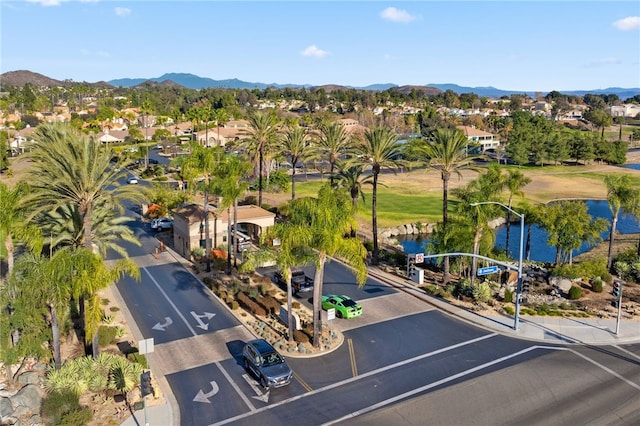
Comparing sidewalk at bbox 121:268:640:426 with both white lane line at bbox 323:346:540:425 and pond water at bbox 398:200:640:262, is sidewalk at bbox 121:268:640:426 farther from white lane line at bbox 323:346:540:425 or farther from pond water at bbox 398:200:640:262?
pond water at bbox 398:200:640:262

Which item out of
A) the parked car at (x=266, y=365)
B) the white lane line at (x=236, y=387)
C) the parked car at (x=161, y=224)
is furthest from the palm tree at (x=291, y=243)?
the parked car at (x=161, y=224)

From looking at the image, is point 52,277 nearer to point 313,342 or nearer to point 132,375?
point 132,375

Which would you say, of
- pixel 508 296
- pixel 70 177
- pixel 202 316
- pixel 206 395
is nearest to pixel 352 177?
pixel 508 296

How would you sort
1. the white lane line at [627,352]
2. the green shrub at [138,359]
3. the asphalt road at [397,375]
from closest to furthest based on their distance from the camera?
1. the asphalt road at [397,375]
2. the green shrub at [138,359]
3. the white lane line at [627,352]

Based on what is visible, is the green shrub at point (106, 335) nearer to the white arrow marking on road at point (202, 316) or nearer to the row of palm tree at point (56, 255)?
the row of palm tree at point (56, 255)

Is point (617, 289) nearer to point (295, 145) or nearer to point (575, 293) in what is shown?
point (575, 293)

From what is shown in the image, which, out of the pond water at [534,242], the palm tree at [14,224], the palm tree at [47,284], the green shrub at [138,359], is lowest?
the pond water at [534,242]
